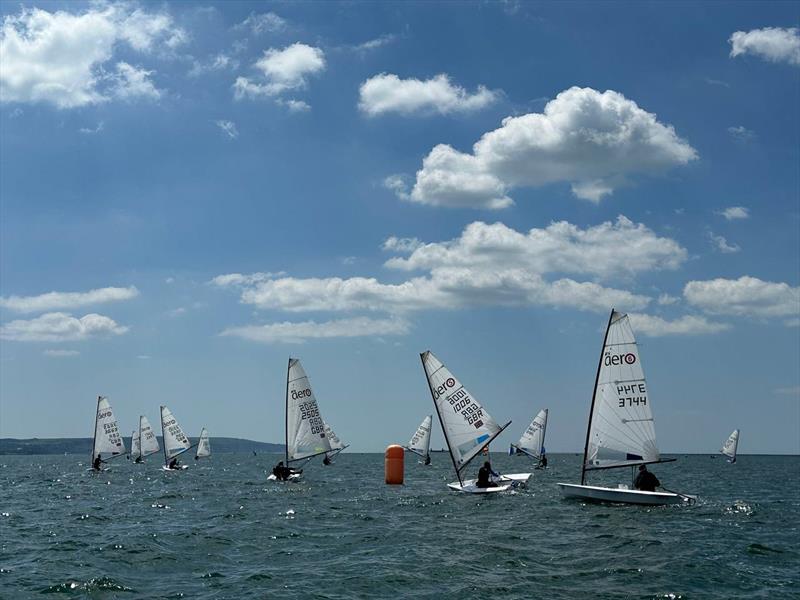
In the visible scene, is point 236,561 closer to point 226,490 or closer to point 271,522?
point 271,522

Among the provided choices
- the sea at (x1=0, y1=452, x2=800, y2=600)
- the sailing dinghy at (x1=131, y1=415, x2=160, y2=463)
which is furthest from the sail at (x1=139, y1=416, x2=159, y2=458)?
the sea at (x1=0, y1=452, x2=800, y2=600)

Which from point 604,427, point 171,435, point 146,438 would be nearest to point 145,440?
point 146,438

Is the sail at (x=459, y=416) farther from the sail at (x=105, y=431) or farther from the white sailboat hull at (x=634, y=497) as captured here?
the sail at (x=105, y=431)

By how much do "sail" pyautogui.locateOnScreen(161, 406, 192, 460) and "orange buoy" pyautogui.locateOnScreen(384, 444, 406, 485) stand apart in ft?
108

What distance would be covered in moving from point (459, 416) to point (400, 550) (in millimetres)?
14737

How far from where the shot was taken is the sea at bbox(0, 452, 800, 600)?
15.9 m

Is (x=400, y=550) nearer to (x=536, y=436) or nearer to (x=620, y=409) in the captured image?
(x=620, y=409)

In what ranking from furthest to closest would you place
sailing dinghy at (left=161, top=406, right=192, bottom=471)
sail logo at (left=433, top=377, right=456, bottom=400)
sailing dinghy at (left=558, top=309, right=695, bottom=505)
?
sailing dinghy at (left=161, top=406, right=192, bottom=471)
sail logo at (left=433, top=377, right=456, bottom=400)
sailing dinghy at (left=558, top=309, right=695, bottom=505)

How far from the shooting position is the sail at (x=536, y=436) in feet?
253

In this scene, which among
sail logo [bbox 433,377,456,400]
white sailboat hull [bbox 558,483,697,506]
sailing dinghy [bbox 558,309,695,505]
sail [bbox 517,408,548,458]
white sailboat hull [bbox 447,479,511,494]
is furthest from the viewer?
sail [bbox 517,408,548,458]

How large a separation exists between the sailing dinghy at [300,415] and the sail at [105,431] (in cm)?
2746

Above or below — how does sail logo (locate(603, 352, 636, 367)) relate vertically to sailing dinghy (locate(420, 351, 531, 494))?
above

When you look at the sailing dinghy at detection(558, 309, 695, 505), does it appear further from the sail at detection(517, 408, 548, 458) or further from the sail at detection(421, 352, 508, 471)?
the sail at detection(517, 408, 548, 458)

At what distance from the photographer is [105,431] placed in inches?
2640
